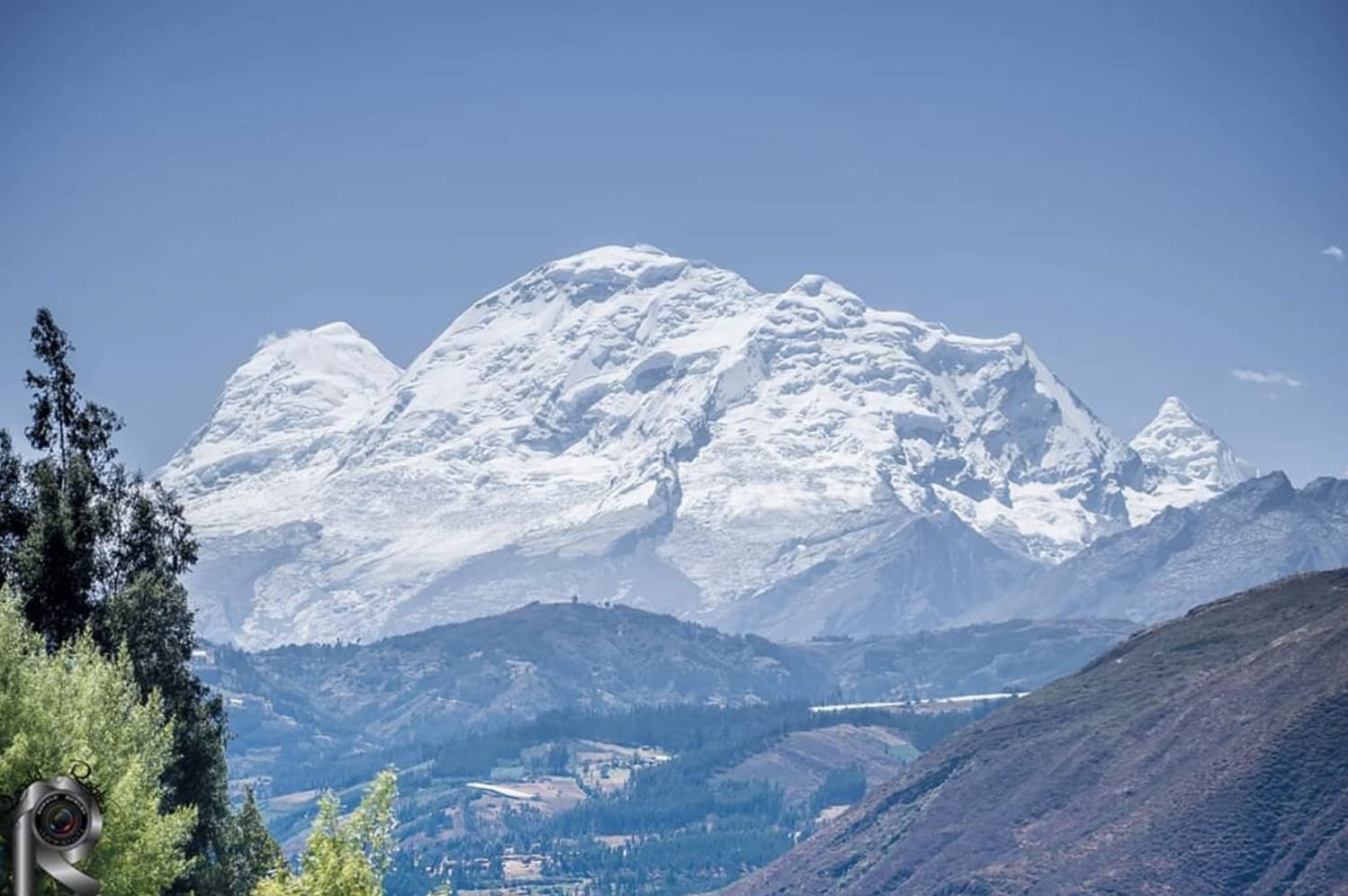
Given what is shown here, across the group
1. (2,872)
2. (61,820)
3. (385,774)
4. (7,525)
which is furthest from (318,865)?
(7,525)

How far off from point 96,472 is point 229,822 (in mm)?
23801

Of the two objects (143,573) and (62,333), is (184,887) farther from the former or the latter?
(62,333)

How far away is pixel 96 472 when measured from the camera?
112625 mm

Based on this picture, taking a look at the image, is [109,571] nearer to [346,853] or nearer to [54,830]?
[346,853]

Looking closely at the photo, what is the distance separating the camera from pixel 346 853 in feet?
198

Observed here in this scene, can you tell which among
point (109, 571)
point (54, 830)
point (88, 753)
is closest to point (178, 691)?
point (109, 571)

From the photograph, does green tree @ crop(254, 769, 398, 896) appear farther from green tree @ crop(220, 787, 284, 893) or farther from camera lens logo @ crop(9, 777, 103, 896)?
green tree @ crop(220, 787, 284, 893)

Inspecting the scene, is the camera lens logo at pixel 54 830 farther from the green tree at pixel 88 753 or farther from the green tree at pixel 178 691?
the green tree at pixel 178 691

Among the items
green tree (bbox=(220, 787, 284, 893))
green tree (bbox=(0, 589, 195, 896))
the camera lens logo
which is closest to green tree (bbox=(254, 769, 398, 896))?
green tree (bbox=(0, 589, 195, 896))

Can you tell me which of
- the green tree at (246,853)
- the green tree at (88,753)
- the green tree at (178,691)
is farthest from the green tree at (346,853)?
the green tree at (246,853)

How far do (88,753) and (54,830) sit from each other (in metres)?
27.1

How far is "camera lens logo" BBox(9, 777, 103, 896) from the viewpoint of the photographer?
30.3m

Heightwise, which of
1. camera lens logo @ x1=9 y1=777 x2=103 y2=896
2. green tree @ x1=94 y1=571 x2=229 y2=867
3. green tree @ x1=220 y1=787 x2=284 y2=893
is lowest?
green tree @ x1=220 y1=787 x2=284 y2=893

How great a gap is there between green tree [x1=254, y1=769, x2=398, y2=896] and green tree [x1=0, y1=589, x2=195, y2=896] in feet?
14.0
